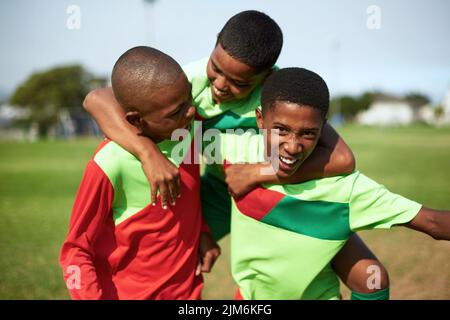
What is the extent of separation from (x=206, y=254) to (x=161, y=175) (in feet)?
2.80

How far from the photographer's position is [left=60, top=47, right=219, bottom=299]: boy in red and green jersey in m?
2.43

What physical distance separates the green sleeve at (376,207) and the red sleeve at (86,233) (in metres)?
1.39

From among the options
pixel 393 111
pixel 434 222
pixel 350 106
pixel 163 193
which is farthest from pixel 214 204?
pixel 393 111

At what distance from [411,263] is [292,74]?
4159mm

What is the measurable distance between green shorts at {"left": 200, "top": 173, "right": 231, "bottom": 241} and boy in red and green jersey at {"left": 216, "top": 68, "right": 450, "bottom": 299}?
Result: 1.81ft

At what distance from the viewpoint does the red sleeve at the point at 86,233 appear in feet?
7.86

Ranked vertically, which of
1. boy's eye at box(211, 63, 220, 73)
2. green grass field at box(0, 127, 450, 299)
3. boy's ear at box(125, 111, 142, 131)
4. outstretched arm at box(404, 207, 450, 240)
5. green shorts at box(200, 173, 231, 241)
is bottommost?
green grass field at box(0, 127, 450, 299)

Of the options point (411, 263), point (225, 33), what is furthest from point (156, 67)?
point (411, 263)

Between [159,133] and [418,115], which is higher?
[159,133]

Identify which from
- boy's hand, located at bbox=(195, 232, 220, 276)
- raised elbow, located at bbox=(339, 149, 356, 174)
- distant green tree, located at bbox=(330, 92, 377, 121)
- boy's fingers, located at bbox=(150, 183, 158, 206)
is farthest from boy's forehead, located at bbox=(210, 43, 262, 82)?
distant green tree, located at bbox=(330, 92, 377, 121)

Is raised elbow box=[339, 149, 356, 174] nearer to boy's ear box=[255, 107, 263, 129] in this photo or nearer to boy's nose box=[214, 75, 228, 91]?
boy's ear box=[255, 107, 263, 129]

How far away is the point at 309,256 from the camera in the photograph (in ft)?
8.92

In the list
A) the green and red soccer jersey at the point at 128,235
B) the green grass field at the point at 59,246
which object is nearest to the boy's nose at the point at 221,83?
the green and red soccer jersey at the point at 128,235
